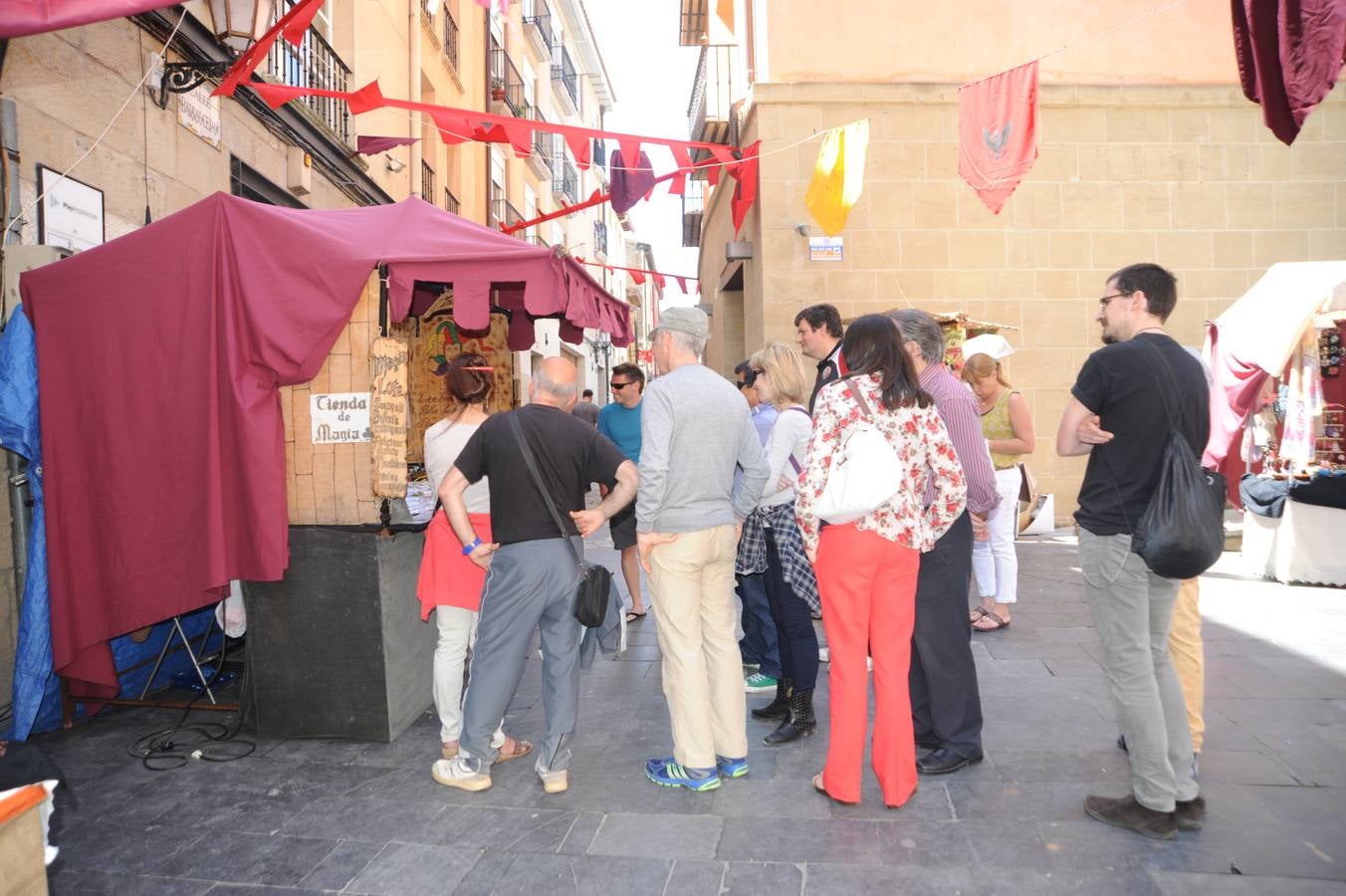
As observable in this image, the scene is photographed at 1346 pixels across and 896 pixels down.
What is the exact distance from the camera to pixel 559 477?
11.6ft

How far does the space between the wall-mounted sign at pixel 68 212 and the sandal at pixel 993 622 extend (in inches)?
233

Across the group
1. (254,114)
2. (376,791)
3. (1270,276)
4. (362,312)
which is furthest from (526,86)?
(376,791)

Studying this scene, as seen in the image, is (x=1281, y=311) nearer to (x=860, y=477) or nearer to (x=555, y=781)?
(x=860, y=477)

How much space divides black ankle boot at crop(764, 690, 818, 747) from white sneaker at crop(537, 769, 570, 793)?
99 centimetres

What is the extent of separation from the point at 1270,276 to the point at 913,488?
7.48 meters

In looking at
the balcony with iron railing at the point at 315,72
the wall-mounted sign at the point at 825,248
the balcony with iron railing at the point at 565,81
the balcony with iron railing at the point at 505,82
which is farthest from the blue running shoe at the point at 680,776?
the balcony with iron railing at the point at 565,81

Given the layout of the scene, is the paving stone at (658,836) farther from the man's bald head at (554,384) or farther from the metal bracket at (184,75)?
the metal bracket at (184,75)

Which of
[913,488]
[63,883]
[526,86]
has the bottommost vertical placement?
[63,883]

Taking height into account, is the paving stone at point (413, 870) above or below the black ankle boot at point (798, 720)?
below

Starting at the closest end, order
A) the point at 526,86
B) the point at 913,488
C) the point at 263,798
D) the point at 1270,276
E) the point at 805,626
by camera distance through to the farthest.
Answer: the point at 913,488
the point at 263,798
the point at 805,626
the point at 1270,276
the point at 526,86

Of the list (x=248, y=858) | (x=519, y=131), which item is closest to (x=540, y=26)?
(x=519, y=131)

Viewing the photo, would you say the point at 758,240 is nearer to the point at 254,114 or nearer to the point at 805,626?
the point at 254,114

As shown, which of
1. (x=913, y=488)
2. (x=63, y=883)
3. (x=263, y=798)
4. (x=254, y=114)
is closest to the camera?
(x=63, y=883)

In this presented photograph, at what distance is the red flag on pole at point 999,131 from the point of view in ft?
24.9
